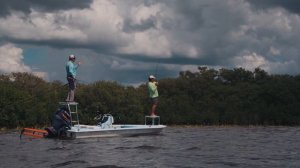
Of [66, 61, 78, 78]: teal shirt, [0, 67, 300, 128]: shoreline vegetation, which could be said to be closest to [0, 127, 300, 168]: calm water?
[66, 61, 78, 78]: teal shirt

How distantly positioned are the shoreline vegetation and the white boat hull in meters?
47.0

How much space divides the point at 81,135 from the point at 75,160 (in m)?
10.4

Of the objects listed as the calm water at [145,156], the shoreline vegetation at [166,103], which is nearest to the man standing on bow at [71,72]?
the calm water at [145,156]

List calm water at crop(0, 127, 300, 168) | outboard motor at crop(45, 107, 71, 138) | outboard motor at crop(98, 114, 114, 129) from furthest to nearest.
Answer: outboard motor at crop(98, 114, 114, 129), outboard motor at crop(45, 107, 71, 138), calm water at crop(0, 127, 300, 168)

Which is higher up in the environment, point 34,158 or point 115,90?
point 115,90

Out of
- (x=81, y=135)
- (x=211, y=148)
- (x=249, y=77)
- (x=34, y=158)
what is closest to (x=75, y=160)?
(x=34, y=158)

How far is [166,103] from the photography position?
103062 mm

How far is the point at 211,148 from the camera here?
949 inches

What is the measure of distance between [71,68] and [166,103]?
72800 mm

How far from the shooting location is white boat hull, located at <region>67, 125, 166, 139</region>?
97.8ft

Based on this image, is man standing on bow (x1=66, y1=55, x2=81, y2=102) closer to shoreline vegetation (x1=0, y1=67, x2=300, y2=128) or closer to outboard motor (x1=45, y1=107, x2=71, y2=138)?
outboard motor (x1=45, y1=107, x2=71, y2=138)

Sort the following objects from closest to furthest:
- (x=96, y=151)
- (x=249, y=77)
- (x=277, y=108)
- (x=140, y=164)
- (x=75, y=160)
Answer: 1. (x=140, y=164)
2. (x=75, y=160)
3. (x=96, y=151)
4. (x=277, y=108)
5. (x=249, y=77)

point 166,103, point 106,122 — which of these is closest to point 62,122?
point 106,122

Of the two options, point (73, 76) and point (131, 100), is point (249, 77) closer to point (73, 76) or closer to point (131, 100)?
point (131, 100)
